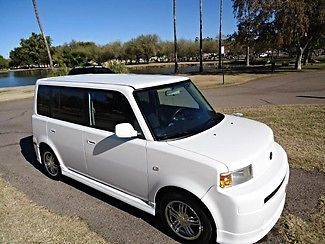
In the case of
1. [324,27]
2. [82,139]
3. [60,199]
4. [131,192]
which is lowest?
[60,199]

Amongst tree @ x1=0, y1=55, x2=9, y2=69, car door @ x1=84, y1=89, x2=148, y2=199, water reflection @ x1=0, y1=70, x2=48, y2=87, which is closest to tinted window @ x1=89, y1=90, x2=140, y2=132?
car door @ x1=84, y1=89, x2=148, y2=199

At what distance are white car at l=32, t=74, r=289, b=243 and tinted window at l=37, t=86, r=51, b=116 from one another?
18 centimetres

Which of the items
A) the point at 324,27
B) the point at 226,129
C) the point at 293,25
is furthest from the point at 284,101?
the point at 324,27

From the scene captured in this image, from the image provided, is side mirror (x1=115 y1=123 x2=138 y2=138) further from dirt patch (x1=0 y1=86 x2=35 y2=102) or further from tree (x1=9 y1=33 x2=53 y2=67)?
tree (x1=9 y1=33 x2=53 y2=67)

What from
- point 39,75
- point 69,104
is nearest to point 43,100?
point 69,104

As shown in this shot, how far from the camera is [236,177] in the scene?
8.98ft

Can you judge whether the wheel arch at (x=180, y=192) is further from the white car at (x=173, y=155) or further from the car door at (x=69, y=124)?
the car door at (x=69, y=124)

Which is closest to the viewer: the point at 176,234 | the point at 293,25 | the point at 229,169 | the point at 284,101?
the point at 229,169

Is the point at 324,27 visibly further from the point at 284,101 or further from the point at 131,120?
the point at 131,120

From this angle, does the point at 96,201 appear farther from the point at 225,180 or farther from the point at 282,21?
the point at 282,21

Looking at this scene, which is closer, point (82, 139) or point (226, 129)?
point (226, 129)

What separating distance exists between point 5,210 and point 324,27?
30164 millimetres

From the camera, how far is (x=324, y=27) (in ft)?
88.4

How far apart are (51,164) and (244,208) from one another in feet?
11.5
